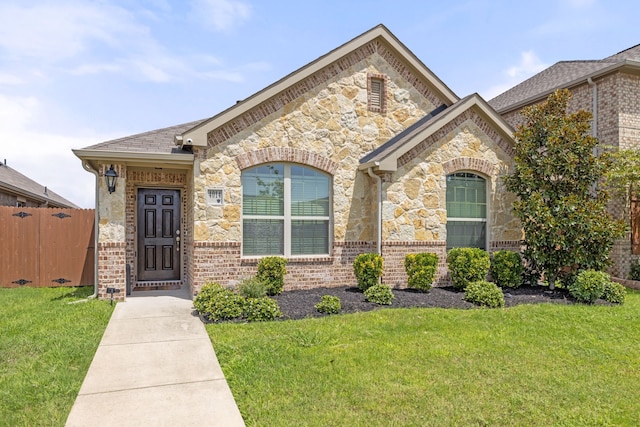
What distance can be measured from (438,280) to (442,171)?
100 inches

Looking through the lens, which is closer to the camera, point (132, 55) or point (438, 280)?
point (132, 55)

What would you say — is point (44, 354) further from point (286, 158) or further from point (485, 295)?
point (485, 295)

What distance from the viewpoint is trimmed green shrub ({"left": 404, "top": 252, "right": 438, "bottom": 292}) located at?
8414 mm

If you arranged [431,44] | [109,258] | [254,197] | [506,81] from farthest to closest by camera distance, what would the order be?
[506,81] → [431,44] → [254,197] → [109,258]

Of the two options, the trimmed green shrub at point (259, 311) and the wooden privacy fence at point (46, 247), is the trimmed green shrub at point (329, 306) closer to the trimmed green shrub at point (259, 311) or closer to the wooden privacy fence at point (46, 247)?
the trimmed green shrub at point (259, 311)

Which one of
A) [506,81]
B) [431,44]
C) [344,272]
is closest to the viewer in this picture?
[344,272]

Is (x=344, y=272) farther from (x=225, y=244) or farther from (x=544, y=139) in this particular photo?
(x=544, y=139)

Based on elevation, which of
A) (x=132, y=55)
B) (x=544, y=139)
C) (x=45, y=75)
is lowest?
(x=544, y=139)

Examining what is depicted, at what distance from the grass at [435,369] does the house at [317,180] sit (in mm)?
2512

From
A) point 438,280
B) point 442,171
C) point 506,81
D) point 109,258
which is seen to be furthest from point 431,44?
point 506,81

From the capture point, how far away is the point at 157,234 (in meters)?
9.55

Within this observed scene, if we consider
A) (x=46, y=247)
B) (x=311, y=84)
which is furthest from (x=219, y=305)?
(x=46, y=247)

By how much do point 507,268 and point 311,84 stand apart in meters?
6.09

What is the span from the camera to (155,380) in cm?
419
